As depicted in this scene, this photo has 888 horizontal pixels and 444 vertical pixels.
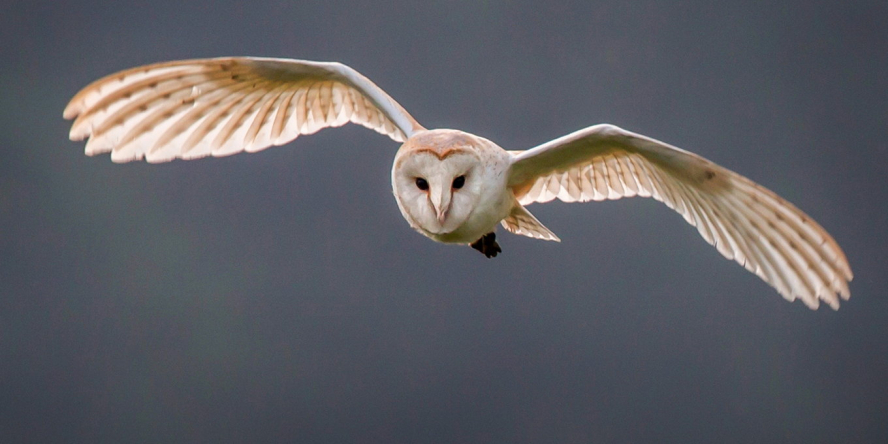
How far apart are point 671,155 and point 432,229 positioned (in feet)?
1.60

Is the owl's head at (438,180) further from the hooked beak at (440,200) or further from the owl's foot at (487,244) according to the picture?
the owl's foot at (487,244)

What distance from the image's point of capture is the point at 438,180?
1450 millimetres

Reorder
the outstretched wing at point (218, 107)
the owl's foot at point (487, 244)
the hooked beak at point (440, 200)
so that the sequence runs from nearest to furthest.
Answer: the hooked beak at point (440, 200)
the outstretched wing at point (218, 107)
the owl's foot at point (487, 244)

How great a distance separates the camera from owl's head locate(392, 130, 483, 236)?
1450 mm

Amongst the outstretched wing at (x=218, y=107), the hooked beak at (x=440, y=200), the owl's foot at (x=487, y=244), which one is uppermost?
the outstretched wing at (x=218, y=107)

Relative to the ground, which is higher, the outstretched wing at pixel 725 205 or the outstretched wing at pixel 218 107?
the outstretched wing at pixel 218 107

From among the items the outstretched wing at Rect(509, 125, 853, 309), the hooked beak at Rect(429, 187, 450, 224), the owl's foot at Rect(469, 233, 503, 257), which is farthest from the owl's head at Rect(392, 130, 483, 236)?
the owl's foot at Rect(469, 233, 503, 257)

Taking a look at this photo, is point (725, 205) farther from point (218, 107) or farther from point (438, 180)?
point (218, 107)

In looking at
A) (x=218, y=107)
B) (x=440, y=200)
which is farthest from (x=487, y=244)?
(x=218, y=107)

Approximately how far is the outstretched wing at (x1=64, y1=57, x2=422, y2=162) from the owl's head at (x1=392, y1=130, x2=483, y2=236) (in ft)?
0.67

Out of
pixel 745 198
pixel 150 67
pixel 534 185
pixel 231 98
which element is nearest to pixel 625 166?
pixel 534 185

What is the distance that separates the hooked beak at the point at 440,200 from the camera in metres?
1.44

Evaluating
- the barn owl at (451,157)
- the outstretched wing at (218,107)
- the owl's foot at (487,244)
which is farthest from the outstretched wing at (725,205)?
the outstretched wing at (218,107)

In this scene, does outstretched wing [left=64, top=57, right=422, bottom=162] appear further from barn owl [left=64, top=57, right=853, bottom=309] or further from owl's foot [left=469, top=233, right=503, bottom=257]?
owl's foot [left=469, top=233, right=503, bottom=257]
